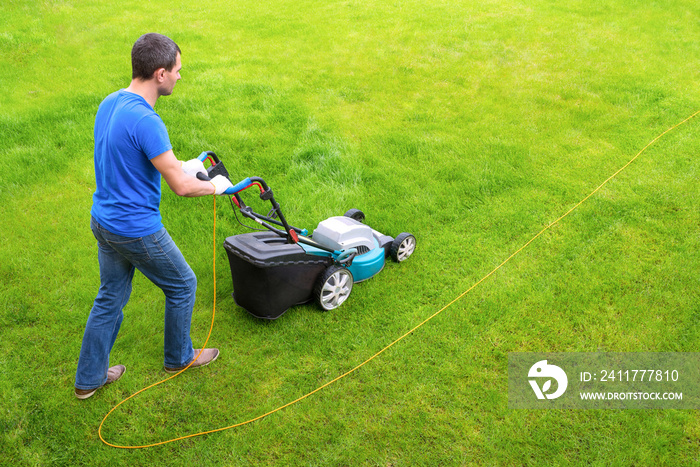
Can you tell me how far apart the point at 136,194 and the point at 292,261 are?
1.10 metres

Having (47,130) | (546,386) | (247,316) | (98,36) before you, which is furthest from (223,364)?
(98,36)

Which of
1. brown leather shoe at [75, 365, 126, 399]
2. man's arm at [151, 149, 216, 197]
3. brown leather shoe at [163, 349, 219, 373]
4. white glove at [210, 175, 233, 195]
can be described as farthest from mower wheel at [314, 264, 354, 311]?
brown leather shoe at [75, 365, 126, 399]

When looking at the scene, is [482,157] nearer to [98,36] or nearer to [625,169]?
[625,169]

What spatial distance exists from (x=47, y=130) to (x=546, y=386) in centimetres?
552

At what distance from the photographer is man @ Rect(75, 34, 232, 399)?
2355 mm

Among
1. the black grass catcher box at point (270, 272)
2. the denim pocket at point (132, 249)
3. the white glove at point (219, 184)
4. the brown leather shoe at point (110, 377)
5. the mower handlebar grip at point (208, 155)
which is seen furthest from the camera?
the black grass catcher box at point (270, 272)

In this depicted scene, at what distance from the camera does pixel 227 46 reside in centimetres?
778

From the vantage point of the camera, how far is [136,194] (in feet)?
8.18

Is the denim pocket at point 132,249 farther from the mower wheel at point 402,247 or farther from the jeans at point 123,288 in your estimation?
the mower wheel at point 402,247

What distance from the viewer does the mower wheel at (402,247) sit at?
3.97 metres

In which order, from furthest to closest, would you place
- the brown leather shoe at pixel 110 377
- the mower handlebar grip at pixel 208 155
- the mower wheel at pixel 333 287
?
1. the mower wheel at pixel 333 287
2. the mower handlebar grip at pixel 208 155
3. the brown leather shoe at pixel 110 377

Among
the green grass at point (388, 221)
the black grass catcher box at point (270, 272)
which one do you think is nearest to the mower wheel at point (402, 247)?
the green grass at point (388, 221)

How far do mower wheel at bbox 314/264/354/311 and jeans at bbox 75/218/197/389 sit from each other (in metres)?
0.90

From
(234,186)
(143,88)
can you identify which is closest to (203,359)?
(234,186)
